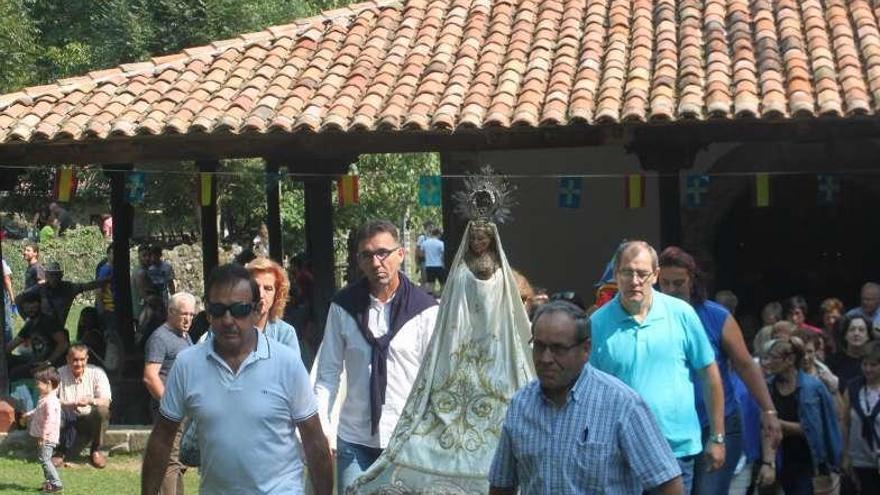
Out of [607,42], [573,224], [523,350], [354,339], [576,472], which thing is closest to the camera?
[576,472]

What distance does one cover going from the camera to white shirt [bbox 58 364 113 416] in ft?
45.5

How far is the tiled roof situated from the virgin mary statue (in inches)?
226

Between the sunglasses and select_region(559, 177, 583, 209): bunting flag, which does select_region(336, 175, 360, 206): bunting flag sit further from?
the sunglasses

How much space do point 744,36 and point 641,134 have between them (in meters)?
1.74

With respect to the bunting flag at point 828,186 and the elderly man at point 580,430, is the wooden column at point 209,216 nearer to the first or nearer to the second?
the bunting flag at point 828,186

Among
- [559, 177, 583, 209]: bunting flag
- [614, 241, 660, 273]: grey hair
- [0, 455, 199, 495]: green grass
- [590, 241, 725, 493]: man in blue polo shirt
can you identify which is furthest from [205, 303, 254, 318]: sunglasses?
[559, 177, 583, 209]: bunting flag

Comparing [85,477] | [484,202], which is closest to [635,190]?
[85,477]

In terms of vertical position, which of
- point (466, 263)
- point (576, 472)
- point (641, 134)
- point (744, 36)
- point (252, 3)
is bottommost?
point (576, 472)

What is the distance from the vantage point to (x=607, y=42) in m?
15.9

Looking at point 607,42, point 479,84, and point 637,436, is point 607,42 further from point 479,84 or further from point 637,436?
point 637,436

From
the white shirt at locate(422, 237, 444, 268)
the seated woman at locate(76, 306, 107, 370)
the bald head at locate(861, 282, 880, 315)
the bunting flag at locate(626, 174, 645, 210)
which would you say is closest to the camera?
the bald head at locate(861, 282, 880, 315)

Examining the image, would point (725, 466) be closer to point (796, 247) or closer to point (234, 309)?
point (234, 309)

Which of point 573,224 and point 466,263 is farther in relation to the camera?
point 573,224

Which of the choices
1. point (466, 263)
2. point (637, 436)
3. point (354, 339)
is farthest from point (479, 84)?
point (637, 436)
